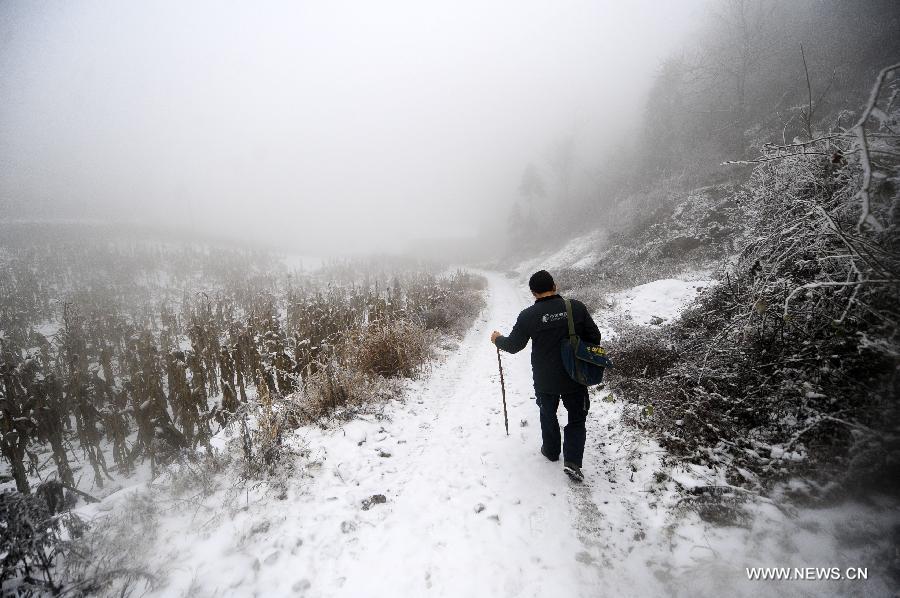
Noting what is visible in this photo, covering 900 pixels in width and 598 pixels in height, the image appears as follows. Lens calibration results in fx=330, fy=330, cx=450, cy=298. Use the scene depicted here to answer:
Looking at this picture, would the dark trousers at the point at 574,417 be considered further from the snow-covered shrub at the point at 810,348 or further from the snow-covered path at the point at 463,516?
the snow-covered shrub at the point at 810,348

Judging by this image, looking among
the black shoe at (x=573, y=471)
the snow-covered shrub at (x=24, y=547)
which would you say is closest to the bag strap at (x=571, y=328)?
the black shoe at (x=573, y=471)

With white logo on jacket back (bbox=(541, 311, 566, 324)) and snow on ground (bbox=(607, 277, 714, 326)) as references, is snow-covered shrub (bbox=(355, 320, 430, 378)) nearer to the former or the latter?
white logo on jacket back (bbox=(541, 311, 566, 324))

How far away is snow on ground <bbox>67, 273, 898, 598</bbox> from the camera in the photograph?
263cm

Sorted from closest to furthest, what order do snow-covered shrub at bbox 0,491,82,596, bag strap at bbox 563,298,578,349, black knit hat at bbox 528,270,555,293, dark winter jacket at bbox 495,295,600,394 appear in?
snow-covered shrub at bbox 0,491,82,596
bag strap at bbox 563,298,578,349
dark winter jacket at bbox 495,295,600,394
black knit hat at bbox 528,270,555,293

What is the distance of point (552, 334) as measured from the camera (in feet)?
13.1

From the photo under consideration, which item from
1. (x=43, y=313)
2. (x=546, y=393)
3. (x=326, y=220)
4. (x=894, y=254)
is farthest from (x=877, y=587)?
(x=326, y=220)

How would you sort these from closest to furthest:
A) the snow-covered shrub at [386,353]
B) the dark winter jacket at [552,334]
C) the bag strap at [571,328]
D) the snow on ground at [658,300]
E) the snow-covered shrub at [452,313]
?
1. the bag strap at [571,328]
2. the dark winter jacket at [552,334]
3. the snow-covered shrub at [386,353]
4. the snow on ground at [658,300]
5. the snow-covered shrub at [452,313]

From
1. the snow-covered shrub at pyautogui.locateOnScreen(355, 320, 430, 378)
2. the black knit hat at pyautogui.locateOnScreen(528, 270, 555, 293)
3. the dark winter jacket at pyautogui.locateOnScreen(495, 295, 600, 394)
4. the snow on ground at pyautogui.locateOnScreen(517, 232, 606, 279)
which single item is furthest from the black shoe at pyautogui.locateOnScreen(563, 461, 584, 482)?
the snow on ground at pyautogui.locateOnScreen(517, 232, 606, 279)

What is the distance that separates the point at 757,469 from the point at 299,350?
8085 mm

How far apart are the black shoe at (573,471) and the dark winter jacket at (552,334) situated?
34.4 inches

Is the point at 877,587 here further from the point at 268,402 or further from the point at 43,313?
the point at 43,313

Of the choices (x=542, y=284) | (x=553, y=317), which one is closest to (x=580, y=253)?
(x=542, y=284)

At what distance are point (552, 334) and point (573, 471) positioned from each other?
1.62 meters

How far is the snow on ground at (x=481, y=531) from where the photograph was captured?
263 centimetres
